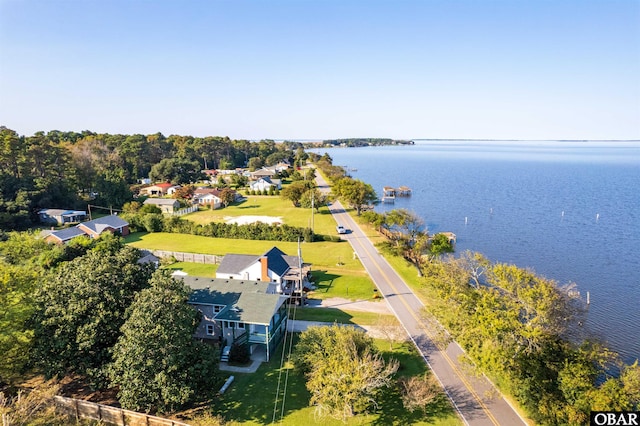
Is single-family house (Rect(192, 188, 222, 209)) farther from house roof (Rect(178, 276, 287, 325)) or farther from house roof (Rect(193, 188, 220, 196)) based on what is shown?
house roof (Rect(178, 276, 287, 325))

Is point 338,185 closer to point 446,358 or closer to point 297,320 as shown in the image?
point 297,320

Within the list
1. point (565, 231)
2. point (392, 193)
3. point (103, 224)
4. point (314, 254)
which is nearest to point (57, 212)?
point (103, 224)

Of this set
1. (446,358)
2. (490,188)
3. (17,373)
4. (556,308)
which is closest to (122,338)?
(17,373)

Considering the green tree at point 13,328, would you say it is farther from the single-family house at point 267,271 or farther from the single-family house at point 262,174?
the single-family house at point 262,174

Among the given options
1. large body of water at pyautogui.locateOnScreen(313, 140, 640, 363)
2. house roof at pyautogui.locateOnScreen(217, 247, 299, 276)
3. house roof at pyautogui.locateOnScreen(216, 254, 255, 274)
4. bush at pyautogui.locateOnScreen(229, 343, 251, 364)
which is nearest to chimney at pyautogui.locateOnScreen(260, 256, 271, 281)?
house roof at pyautogui.locateOnScreen(217, 247, 299, 276)

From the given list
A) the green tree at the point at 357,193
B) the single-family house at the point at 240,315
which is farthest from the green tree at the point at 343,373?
the green tree at the point at 357,193
